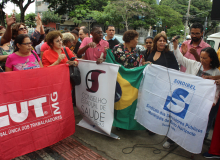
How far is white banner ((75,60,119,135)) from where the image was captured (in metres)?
3.58

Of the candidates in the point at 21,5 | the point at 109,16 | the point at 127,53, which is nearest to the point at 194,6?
the point at 109,16

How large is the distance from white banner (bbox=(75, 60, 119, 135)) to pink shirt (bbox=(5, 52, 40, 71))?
0.97m

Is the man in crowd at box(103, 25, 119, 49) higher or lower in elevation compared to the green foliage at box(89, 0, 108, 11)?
lower

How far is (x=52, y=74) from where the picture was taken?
129 inches

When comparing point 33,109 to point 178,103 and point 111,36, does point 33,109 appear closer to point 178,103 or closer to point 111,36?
point 178,103

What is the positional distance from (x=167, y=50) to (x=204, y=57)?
0.76 metres

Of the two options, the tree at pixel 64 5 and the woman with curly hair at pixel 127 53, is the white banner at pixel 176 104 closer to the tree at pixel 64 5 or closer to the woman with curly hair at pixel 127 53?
the woman with curly hair at pixel 127 53

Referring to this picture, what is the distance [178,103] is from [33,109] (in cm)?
230

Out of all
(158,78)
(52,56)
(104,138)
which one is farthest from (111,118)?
(52,56)

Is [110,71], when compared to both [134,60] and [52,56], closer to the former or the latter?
[134,60]

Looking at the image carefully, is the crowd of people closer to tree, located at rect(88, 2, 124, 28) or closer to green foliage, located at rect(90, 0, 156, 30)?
green foliage, located at rect(90, 0, 156, 30)

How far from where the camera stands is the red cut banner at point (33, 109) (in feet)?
9.31

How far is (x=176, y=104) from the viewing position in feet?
10.2

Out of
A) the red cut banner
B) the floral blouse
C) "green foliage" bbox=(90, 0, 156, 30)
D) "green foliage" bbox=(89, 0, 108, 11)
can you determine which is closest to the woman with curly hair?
the floral blouse
